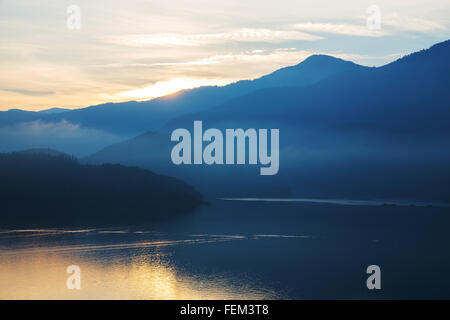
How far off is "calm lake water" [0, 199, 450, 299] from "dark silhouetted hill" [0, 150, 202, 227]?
103 ft

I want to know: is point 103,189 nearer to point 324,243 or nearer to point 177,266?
point 324,243

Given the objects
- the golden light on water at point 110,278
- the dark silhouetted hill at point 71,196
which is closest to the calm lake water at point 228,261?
the golden light on water at point 110,278

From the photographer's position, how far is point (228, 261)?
79.1 meters

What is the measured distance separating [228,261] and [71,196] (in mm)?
107217

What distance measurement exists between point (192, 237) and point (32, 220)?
176ft

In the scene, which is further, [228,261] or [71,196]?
[71,196]

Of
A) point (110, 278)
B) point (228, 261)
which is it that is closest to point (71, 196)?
point (228, 261)

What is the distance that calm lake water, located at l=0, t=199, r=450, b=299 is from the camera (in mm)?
60094

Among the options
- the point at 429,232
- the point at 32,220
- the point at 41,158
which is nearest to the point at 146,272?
the point at 429,232

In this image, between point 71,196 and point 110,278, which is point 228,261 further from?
point 71,196

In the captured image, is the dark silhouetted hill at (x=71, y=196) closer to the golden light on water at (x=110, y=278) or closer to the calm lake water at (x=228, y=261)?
the calm lake water at (x=228, y=261)

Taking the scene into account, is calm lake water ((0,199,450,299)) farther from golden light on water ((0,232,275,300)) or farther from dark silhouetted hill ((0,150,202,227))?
dark silhouetted hill ((0,150,202,227))

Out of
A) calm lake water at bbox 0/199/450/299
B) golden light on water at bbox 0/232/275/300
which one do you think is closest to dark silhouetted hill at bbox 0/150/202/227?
calm lake water at bbox 0/199/450/299
